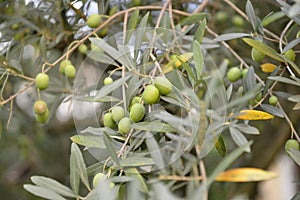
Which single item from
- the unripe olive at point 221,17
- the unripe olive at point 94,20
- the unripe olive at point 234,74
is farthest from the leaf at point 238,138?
the unripe olive at point 221,17

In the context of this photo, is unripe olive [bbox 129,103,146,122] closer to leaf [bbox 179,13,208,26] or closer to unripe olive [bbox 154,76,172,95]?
unripe olive [bbox 154,76,172,95]

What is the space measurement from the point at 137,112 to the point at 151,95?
0.03 m

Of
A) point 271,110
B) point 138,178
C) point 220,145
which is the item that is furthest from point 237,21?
point 138,178

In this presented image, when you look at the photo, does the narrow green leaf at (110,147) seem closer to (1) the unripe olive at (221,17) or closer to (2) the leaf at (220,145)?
(2) the leaf at (220,145)

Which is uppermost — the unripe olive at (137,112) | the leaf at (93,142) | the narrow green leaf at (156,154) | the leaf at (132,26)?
the leaf at (132,26)

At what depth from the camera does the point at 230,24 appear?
1.32 metres

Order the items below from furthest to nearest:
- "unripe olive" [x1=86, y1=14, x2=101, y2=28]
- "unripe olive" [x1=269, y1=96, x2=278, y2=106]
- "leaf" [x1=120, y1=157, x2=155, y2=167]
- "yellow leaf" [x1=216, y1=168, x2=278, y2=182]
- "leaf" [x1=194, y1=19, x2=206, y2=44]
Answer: "unripe olive" [x1=86, y1=14, x2=101, y2=28]
"unripe olive" [x1=269, y1=96, x2=278, y2=106]
"leaf" [x1=194, y1=19, x2=206, y2=44]
"leaf" [x1=120, y1=157, x2=155, y2=167]
"yellow leaf" [x1=216, y1=168, x2=278, y2=182]

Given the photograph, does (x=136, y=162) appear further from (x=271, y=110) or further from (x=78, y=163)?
(x=271, y=110)

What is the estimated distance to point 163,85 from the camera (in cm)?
60

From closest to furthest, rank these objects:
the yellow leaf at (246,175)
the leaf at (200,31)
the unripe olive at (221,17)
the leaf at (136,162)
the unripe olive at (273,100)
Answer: the yellow leaf at (246,175) → the leaf at (136,162) → the leaf at (200,31) → the unripe olive at (273,100) → the unripe olive at (221,17)

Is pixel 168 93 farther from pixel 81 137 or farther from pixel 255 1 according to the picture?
pixel 255 1

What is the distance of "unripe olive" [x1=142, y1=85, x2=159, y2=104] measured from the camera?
59 cm

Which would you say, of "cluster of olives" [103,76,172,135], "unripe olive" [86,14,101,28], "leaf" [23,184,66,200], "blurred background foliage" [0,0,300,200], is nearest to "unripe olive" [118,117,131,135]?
"cluster of olives" [103,76,172,135]

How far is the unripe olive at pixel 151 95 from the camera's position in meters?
0.59
